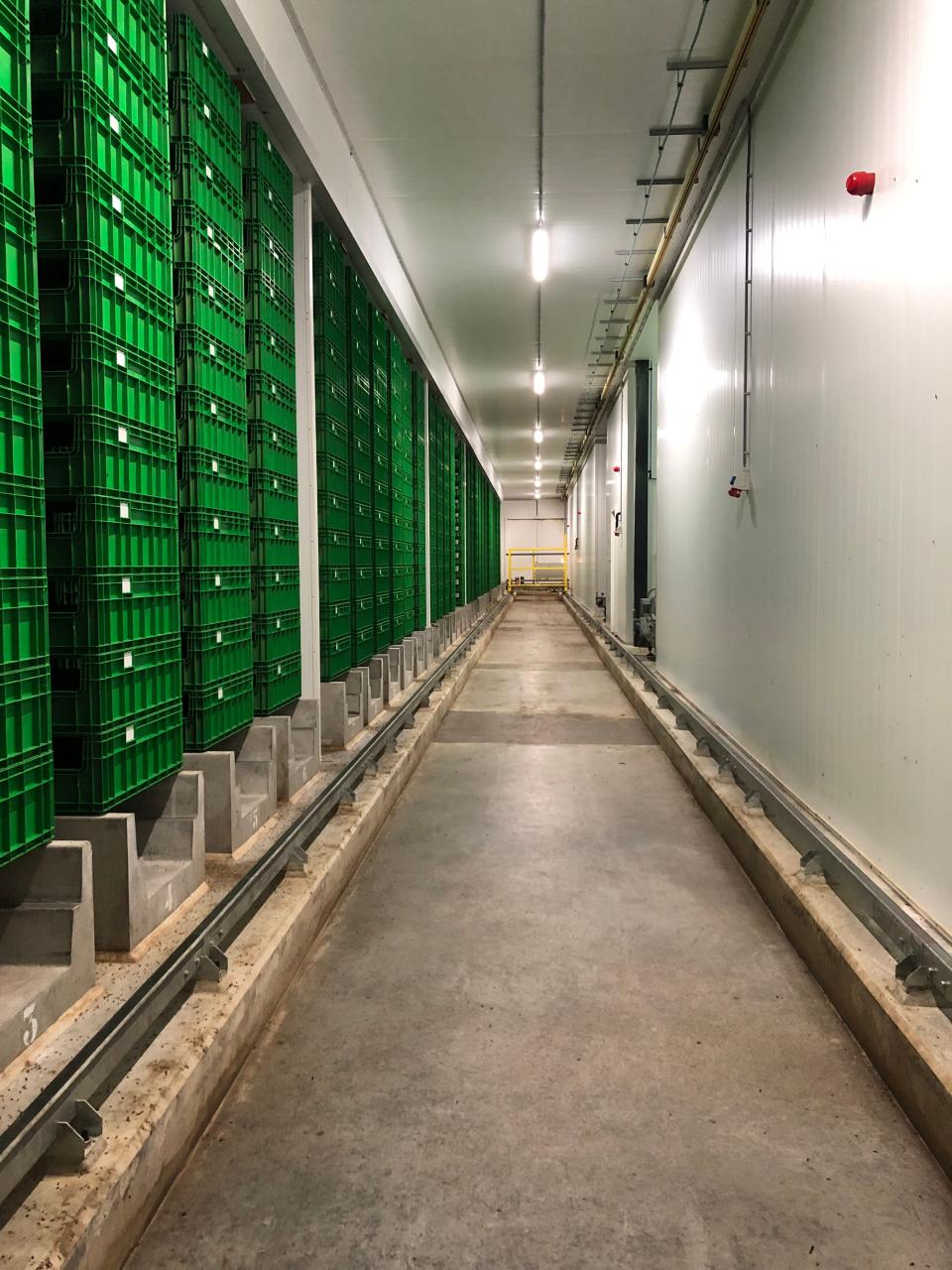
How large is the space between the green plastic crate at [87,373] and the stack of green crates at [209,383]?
0.73 metres

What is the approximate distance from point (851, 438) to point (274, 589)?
119 inches

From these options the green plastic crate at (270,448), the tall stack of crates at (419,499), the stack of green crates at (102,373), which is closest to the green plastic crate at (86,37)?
the stack of green crates at (102,373)

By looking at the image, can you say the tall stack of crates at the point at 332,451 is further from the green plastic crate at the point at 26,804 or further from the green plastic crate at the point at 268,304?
the green plastic crate at the point at 26,804

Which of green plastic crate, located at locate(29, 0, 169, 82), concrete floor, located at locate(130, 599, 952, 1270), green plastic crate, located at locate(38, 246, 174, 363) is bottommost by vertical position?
concrete floor, located at locate(130, 599, 952, 1270)

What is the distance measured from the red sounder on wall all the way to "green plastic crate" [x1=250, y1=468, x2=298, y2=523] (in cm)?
305

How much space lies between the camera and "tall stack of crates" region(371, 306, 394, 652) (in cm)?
779

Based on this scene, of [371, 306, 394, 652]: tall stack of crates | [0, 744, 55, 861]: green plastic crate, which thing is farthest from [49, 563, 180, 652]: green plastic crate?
[371, 306, 394, 652]: tall stack of crates

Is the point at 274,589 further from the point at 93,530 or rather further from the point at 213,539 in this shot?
the point at 93,530

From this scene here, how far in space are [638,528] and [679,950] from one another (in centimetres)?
1031

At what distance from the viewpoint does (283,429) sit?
489 centimetres

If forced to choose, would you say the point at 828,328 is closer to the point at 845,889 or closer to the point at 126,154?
the point at 845,889

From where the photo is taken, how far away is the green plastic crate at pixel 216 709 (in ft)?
12.5

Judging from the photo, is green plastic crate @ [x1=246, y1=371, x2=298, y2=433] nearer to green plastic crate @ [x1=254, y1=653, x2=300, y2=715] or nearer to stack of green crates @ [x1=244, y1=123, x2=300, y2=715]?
stack of green crates @ [x1=244, y1=123, x2=300, y2=715]

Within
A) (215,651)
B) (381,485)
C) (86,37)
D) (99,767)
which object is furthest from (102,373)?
(381,485)
